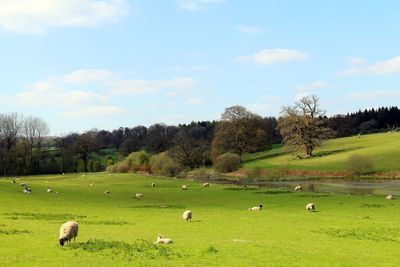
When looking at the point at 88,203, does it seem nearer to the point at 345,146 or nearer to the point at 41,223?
the point at 41,223

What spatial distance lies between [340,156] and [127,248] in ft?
346

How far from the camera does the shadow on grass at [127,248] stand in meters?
19.5

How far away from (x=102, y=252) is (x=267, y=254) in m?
7.29

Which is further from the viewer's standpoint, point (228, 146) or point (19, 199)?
point (228, 146)

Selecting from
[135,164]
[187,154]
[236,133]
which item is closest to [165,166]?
[135,164]

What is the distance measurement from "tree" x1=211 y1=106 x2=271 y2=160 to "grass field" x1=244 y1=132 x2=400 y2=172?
523 cm

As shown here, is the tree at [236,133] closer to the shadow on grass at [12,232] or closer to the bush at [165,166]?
the bush at [165,166]

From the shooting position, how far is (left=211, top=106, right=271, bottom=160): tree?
146 metres

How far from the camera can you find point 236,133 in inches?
5709

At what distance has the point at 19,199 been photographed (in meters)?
51.0

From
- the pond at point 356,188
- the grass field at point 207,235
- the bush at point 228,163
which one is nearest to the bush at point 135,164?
the bush at point 228,163

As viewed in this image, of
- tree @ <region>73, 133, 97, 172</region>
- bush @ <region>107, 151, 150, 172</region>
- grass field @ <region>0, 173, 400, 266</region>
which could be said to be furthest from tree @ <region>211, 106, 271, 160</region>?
grass field @ <region>0, 173, 400, 266</region>

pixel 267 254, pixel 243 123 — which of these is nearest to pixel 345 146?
pixel 243 123

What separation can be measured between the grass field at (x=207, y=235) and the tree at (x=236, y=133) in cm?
9419
